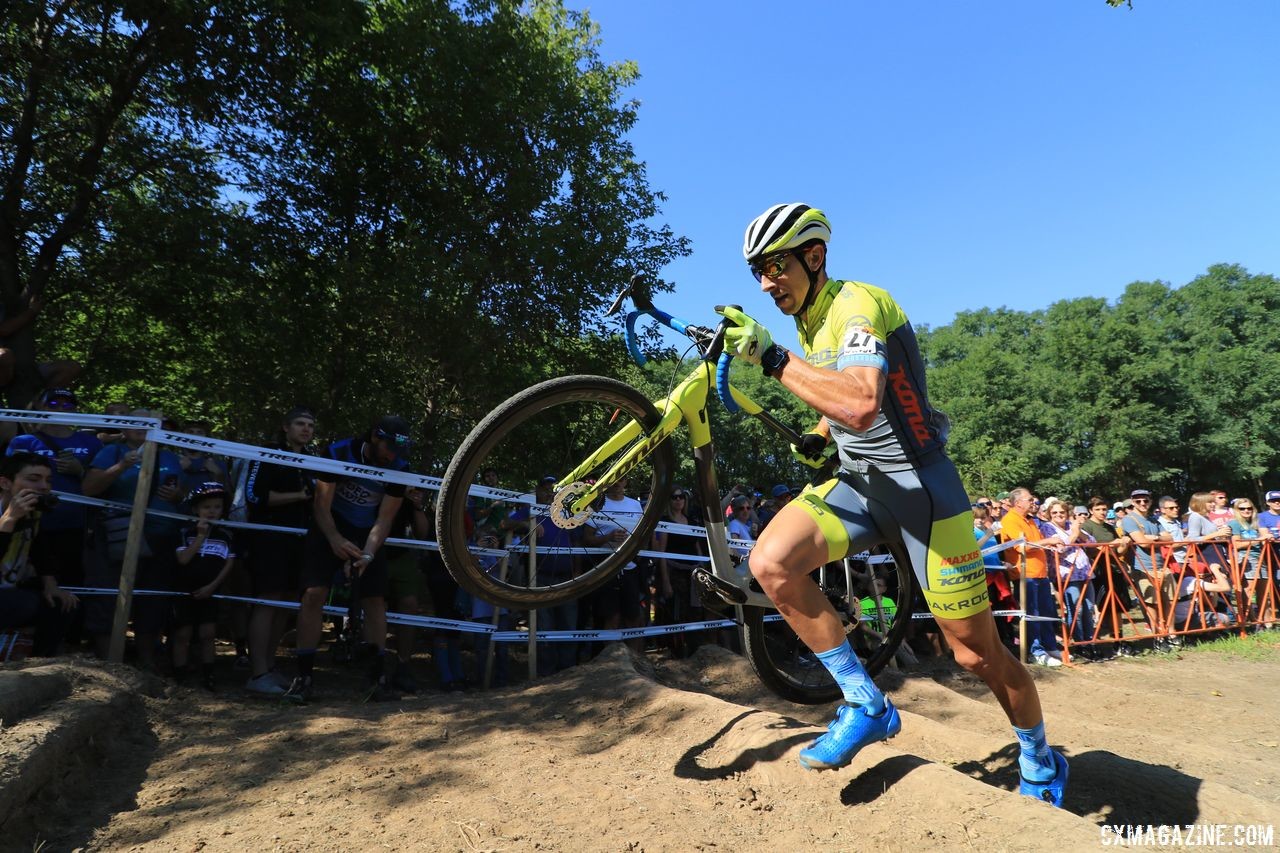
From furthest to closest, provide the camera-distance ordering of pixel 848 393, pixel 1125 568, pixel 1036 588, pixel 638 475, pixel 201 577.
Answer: pixel 1125 568, pixel 1036 588, pixel 201 577, pixel 638 475, pixel 848 393

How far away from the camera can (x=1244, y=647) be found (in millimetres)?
9961

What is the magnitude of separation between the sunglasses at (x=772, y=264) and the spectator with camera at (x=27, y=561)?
455 cm

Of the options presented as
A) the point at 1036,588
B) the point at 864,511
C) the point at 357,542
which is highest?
the point at 864,511

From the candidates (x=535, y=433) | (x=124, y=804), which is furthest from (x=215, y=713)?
(x=535, y=433)

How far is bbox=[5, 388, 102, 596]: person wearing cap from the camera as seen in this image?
5016mm

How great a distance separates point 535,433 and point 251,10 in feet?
21.5

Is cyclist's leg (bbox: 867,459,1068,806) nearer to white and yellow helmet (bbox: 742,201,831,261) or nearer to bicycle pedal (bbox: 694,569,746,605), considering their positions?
bicycle pedal (bbox: 694,569,746,605)

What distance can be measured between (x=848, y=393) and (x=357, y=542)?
4073mm

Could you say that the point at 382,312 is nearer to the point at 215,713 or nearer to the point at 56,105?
the point at 56,105

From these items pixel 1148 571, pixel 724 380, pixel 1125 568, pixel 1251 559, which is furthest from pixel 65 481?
pixel 1251 559

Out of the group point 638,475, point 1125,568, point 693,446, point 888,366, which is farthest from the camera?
point 1125,568

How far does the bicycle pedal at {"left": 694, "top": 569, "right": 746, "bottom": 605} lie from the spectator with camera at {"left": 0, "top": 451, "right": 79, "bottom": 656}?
4120 millimetres

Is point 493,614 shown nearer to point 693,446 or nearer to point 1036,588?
point 693,446

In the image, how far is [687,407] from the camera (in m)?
3.59
